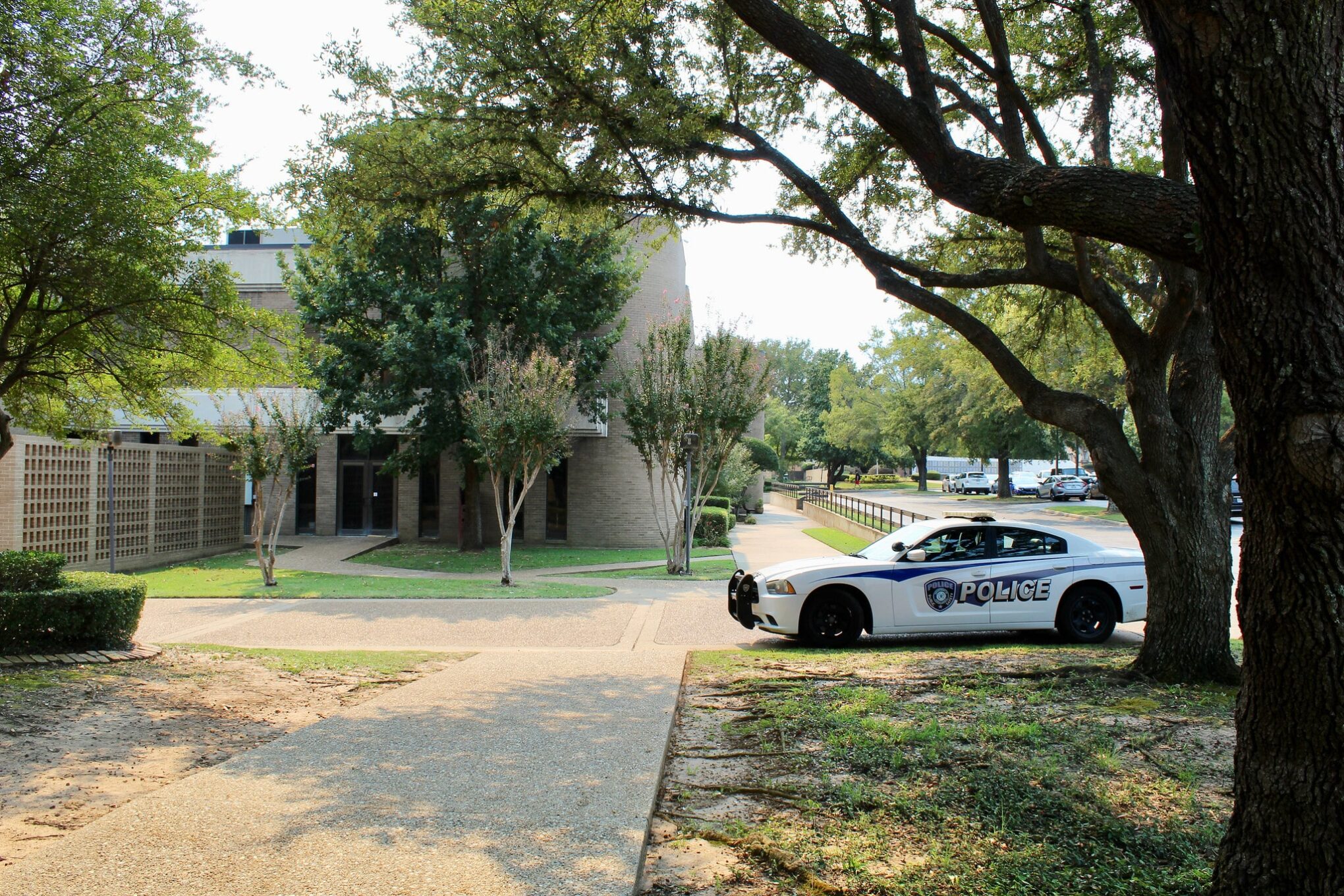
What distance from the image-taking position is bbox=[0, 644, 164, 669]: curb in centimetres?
838

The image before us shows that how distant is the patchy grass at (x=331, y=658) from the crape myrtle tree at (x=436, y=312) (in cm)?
1077

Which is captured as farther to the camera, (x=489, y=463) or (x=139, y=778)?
Result: (x=489, y=463)

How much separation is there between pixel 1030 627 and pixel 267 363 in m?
9.47

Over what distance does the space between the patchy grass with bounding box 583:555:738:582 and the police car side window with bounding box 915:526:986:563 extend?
26.6 feet

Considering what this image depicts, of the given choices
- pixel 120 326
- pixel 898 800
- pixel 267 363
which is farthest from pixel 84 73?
pixel 898 800

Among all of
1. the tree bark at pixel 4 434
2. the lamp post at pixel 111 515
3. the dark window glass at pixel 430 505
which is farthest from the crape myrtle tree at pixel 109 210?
the dark window glass at pixel 430 505

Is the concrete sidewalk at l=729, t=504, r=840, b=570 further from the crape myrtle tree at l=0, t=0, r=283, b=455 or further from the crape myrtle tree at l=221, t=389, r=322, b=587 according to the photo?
the crape myrtle tree at l=0, t=0, r=283, b=455

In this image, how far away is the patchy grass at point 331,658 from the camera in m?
9.34

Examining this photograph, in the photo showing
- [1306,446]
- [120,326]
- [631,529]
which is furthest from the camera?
[631,529]

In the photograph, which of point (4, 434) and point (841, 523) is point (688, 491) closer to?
point (4, 434)

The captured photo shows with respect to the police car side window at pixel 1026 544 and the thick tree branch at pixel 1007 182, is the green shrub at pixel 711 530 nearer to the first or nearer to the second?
the police car side window at pixel 1026 544

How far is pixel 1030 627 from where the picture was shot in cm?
1098

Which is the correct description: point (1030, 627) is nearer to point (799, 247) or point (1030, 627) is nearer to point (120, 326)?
point (799, 247)

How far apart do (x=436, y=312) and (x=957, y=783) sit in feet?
59.7
